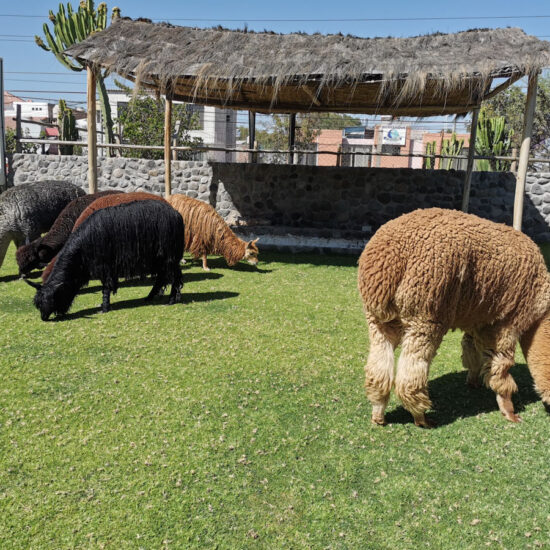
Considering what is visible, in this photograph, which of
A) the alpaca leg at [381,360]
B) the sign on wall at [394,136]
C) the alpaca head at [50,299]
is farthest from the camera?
the sign on wall at [394,136]

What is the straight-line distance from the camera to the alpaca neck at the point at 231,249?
9.30 metres

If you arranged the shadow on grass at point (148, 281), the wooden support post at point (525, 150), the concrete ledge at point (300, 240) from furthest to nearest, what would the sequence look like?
the concrete ledge at point (300, 240)
the wooden support post at point (525, 150)
the shadow on grass at point (148, 281)

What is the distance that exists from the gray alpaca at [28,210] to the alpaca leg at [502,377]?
286 inches

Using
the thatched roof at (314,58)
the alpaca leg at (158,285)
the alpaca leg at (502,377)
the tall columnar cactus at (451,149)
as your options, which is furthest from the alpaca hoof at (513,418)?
the tall columnar cactus at (451,149)

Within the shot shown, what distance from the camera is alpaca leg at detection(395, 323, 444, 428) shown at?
12.0ft

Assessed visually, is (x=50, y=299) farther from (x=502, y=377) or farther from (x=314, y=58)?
(x=314, y=58)

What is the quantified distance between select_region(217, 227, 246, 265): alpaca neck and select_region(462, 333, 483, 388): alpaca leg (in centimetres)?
524

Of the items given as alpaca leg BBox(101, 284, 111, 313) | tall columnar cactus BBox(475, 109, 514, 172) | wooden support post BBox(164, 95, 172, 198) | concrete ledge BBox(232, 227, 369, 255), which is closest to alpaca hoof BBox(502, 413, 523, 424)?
alpaca leg BBox(101, 284, 111, 313)

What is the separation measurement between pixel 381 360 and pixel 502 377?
40.7 inches

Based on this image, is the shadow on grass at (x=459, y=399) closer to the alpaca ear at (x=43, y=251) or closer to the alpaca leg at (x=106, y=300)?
the alpaca leg at (x=106, y=300)

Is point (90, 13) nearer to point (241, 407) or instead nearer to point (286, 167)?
point (286, 167)

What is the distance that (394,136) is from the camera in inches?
1535

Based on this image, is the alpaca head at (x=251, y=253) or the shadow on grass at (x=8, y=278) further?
the alpaca head at (x=251, y=253)

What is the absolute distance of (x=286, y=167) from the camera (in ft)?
44.4
